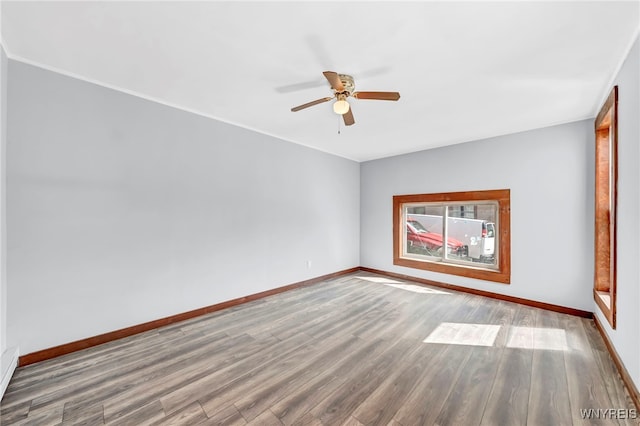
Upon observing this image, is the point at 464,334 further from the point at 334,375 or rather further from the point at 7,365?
the point at 7,365

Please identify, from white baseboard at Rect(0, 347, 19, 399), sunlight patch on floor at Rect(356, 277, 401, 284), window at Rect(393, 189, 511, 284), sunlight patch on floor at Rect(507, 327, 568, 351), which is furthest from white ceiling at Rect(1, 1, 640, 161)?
sunlight patch on floor at Rect(356, 277, 401, 284)

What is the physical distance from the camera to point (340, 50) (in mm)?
1870

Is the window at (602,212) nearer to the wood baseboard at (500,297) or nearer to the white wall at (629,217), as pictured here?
the wood baseboard at (500,297)

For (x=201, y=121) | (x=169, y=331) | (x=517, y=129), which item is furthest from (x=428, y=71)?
(x=169, y=331)

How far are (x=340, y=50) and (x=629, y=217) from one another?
243 cm

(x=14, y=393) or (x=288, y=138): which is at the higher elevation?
(x=288, y=138)

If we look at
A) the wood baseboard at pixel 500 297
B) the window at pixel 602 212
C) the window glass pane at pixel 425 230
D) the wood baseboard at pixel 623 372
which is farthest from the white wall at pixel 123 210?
the window at pixel 602 212

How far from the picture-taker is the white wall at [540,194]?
10.2 ft

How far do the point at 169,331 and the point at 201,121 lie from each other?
93.3 inches

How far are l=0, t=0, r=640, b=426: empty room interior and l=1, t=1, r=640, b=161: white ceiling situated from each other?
2 cm

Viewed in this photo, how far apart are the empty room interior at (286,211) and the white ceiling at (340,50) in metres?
0.02

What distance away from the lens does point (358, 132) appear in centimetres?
366

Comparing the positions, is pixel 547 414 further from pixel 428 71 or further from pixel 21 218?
pixel 21 218

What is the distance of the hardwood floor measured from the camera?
1.60 m
